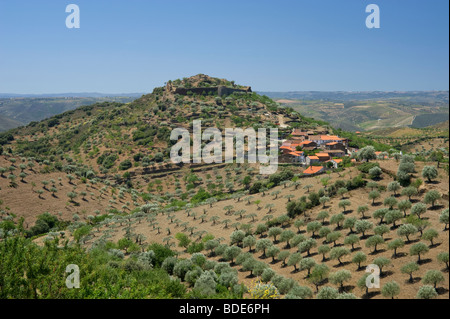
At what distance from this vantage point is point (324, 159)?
2378 inches

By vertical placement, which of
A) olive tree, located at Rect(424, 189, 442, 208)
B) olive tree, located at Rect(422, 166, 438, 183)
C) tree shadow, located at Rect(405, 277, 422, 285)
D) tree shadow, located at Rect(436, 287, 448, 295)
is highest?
olive tree, located at Rect(422, 166, 438, 183)

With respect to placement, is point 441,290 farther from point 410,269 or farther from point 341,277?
point 341,277

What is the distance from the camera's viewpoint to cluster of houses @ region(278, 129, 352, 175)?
59.9 m

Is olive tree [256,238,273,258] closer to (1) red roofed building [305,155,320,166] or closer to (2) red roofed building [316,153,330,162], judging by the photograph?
(1) red roofed building [305,155,320,166]

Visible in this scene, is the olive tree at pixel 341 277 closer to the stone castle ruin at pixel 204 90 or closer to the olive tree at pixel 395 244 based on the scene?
the olive tree at pixel 395 244

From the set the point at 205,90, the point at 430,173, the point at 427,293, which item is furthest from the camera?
the point at 205,90

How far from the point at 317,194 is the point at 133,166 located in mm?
52804

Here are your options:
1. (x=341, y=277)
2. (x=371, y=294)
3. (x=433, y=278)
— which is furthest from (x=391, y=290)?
(x=341, y=277)

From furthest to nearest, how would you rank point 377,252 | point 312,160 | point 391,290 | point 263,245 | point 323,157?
point 323,157, point 312,160, point 263,245, point 377,252, point 391,290

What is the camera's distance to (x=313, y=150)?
6794 cm

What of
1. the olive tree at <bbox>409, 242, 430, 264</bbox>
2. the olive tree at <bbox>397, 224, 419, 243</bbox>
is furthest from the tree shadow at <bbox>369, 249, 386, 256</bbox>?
the olive tree at <bbox>409, 242, 430, 264</bbox>

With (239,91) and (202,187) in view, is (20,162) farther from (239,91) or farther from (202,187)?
(239,91)

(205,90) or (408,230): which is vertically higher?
(205,90)
